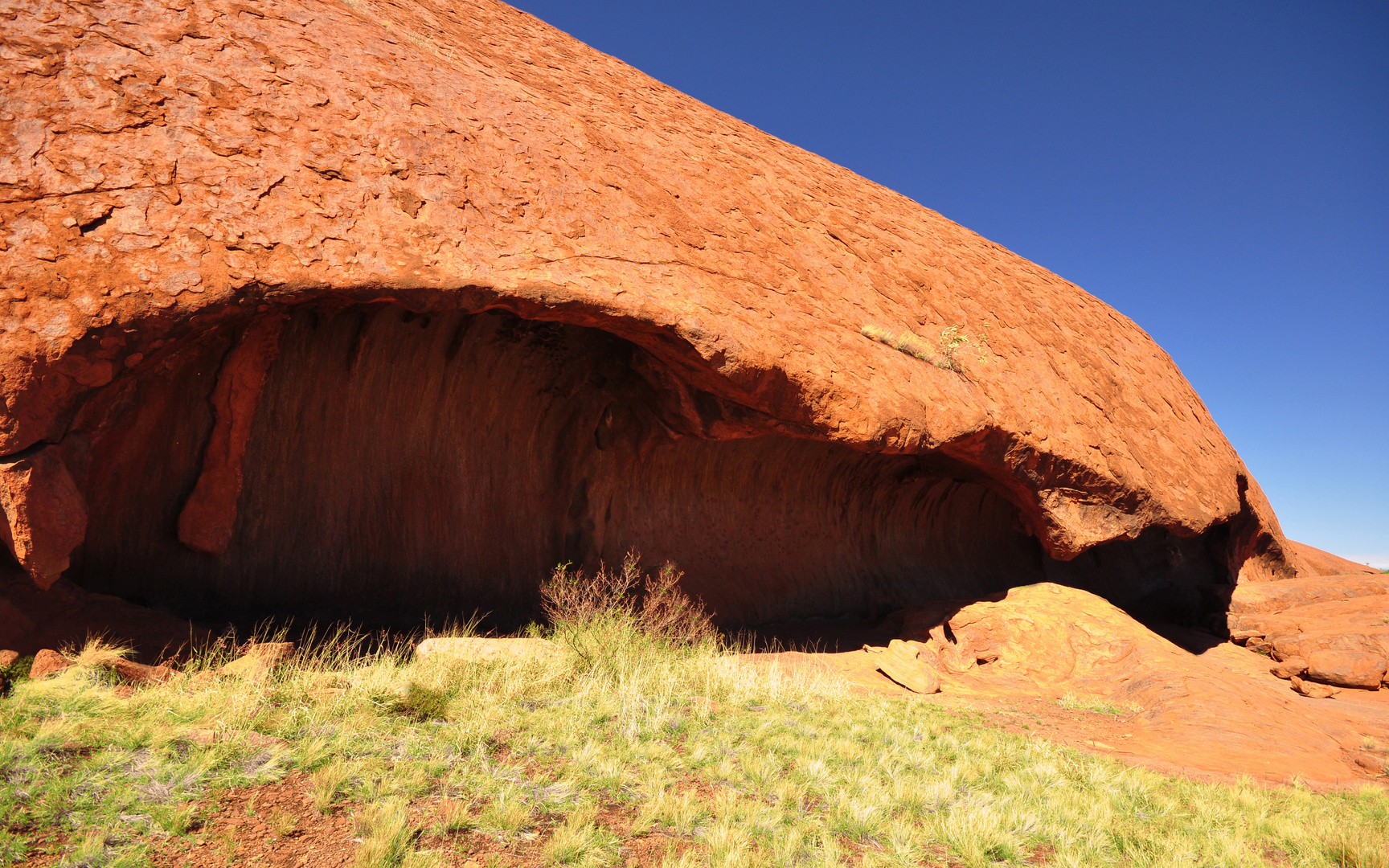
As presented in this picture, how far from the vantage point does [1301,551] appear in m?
15.9

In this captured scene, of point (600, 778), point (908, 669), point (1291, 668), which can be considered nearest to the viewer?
point (600, 778)

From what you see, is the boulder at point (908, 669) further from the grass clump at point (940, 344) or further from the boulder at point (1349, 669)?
the boulder at point (1349, 669)

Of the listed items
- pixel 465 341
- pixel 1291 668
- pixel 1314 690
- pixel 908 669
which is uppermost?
pixel 465 341

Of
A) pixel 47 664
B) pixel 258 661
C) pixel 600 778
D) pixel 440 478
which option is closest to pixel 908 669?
pixel 600 778

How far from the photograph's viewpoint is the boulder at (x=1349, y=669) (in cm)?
802

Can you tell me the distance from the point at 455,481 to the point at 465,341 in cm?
131

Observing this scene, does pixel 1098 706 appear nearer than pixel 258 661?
No

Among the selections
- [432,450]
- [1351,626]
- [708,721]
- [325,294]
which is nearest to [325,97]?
[325,294]

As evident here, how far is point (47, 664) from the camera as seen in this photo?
3.69m

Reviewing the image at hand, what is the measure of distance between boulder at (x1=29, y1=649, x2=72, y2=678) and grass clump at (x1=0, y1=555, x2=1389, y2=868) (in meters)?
0.17

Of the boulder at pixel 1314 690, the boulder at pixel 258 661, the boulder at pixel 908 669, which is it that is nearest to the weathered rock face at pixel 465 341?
the boulder at pixel 258 661

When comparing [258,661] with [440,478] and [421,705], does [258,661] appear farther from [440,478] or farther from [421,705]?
[440,478]

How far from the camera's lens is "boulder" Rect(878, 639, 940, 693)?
6727 millimetres

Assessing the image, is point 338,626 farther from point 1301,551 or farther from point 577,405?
point 1301,551
